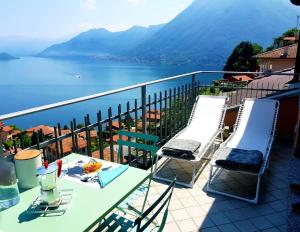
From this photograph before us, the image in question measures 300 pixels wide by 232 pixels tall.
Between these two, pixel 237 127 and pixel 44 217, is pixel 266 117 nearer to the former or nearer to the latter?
pixel 237 127

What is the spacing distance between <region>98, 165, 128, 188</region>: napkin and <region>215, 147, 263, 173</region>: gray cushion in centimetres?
199

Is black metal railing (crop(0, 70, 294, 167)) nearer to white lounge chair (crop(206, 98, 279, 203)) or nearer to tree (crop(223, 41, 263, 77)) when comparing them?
white lounge chair (crop(206, 98, 279, 203))

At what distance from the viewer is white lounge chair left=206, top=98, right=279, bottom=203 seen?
12.2 ft

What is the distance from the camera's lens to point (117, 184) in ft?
6.55

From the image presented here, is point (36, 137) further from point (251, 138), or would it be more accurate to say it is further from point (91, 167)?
point (251, 138)

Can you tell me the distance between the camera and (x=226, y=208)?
345cm

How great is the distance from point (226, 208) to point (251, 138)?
5.75 feet

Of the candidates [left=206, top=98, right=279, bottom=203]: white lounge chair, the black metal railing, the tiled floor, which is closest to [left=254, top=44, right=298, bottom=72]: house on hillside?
[left=206, top=98, right=279, bottom=203]: white lounge chair

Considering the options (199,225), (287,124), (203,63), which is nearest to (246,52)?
→ (287,124)

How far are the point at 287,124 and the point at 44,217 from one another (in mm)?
5754

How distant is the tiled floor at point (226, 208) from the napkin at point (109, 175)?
1230 mm

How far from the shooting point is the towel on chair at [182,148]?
4035 millimetres

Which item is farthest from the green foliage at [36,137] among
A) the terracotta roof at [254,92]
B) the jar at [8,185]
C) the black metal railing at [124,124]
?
the terracotta roof at [254,92]

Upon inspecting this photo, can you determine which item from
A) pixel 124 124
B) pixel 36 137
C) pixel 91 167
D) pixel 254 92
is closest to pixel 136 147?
pixel 91 167
